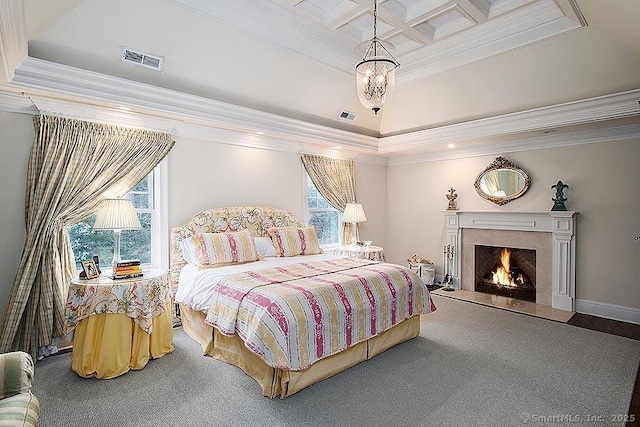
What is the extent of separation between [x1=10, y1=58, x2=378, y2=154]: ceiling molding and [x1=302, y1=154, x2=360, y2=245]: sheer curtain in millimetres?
499

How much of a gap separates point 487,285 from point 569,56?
348cm

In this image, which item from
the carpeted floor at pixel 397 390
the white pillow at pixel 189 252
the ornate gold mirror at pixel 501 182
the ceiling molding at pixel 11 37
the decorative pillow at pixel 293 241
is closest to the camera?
the ceiling molding at pixel 11 37

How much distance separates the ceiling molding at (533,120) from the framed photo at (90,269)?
457cm

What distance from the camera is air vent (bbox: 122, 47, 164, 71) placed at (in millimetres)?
3214

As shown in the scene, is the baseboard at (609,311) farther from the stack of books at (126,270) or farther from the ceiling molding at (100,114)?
the ceiling molding at (100,114)

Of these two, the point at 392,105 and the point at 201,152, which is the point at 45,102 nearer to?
the point at 201,152

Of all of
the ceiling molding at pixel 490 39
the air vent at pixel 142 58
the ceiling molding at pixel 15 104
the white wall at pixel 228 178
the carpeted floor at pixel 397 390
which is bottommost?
the carpeted floor at pixel 397 390

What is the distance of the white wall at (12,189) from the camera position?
3.04 m

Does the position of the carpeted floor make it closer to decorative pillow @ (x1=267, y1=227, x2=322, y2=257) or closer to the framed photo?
the framed photo

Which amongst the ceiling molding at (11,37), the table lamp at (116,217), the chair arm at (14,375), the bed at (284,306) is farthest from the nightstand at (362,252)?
the ceiling molding at (11,37)

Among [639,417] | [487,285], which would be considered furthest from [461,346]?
[487,285]

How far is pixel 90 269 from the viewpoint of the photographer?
117 inches

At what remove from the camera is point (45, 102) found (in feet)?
10.3

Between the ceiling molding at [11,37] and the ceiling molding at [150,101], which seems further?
the ceiling molding at [150,101]
